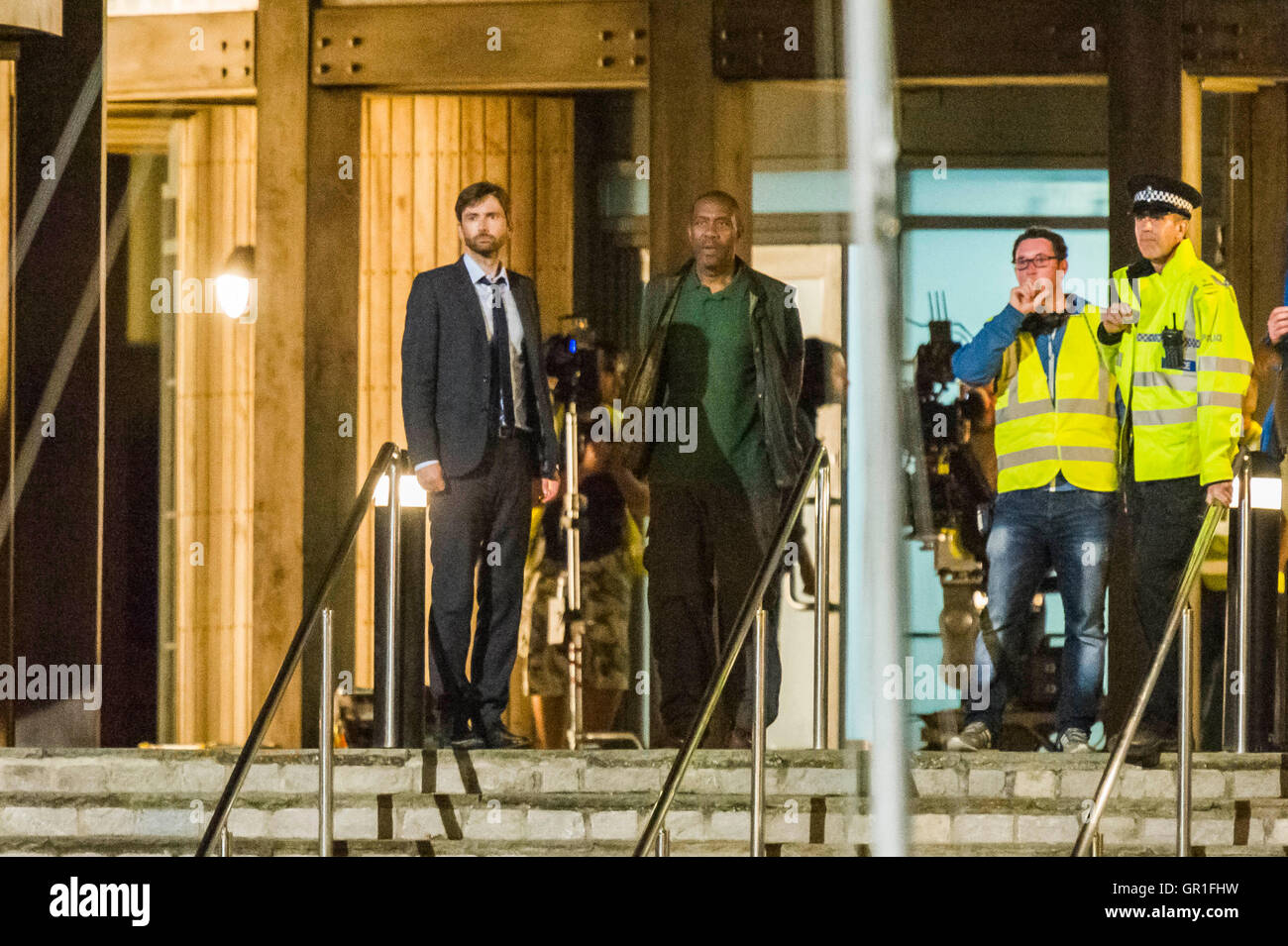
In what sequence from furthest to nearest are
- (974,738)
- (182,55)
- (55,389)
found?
1. (182,55)
2. (55,389)
3. (974,738)

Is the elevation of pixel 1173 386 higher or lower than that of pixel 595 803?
higher

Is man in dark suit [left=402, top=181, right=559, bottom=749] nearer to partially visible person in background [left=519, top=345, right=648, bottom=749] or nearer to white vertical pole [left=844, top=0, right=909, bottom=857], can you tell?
partially visible person in background [left=519, top=345, right=648, bottom=749]

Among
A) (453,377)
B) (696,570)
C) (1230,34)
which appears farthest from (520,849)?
(1230,34)

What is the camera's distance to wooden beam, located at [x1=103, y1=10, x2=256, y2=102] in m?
7.42

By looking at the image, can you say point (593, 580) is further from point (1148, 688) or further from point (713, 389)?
point (1148, 688)

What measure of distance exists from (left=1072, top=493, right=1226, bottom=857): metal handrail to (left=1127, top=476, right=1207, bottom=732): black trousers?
0.31 feet

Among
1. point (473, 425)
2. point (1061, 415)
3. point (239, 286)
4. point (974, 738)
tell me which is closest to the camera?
point (974, 738)

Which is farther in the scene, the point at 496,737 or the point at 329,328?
the point at 329,328

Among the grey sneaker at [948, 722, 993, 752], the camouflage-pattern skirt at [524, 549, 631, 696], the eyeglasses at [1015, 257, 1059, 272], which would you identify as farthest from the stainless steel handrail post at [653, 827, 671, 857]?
the eyeglasses at [1015, 257, 1059, 272]

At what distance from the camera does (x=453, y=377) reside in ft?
19.3

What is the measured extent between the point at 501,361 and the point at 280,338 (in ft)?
5.66

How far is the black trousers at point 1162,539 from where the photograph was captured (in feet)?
18.6

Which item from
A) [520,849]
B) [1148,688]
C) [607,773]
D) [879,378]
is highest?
[879,378]
